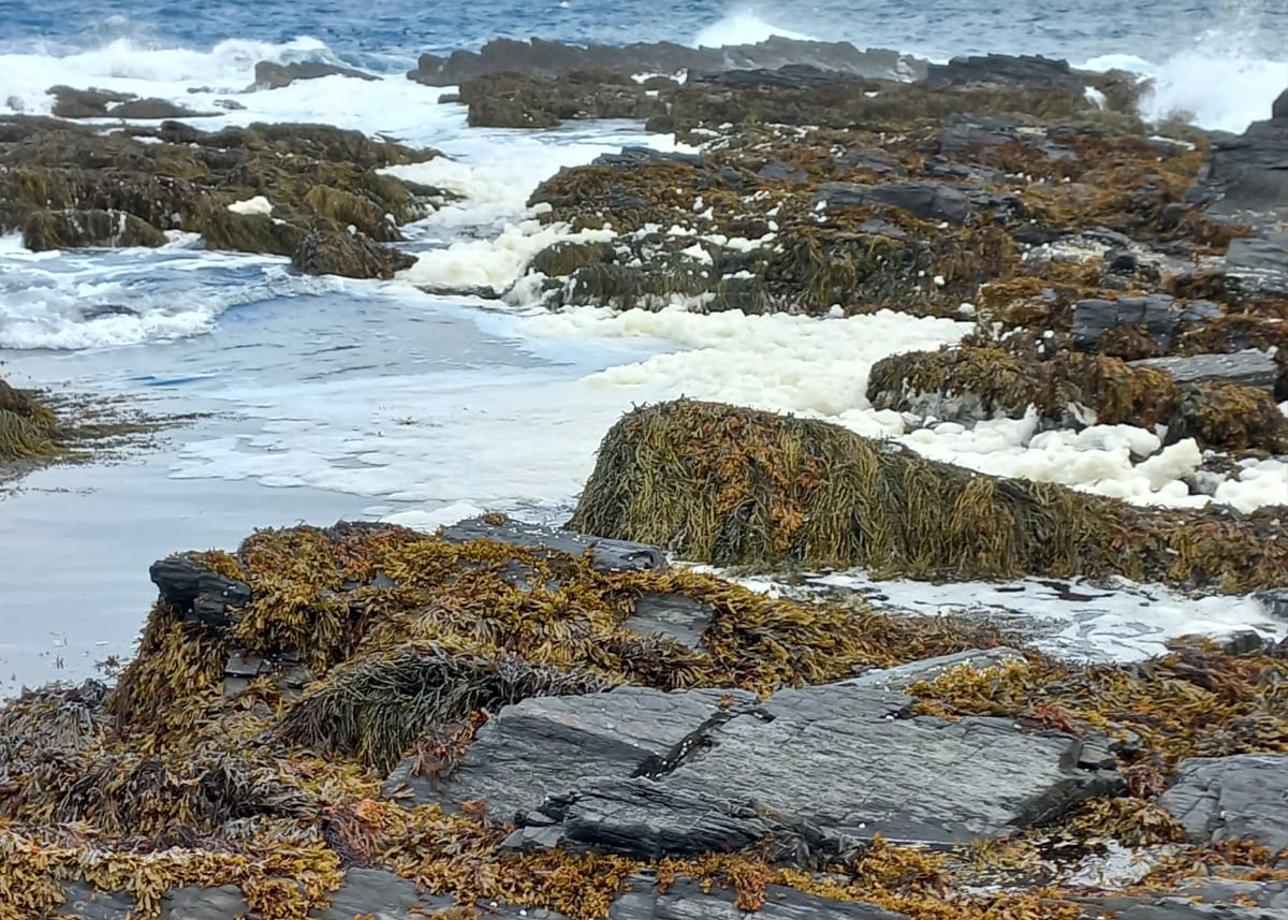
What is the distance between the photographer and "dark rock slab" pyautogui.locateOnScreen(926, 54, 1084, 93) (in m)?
30.9

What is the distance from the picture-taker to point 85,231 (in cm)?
1700

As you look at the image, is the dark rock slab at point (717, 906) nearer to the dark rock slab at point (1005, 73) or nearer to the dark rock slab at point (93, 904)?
the dark rock slab at point (93, 904)

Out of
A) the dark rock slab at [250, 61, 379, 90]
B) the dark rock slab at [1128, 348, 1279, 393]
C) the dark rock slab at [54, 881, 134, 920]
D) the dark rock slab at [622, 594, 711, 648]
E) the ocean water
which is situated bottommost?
the ocean water

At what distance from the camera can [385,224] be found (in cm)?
1739

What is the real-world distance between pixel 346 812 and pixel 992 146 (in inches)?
752

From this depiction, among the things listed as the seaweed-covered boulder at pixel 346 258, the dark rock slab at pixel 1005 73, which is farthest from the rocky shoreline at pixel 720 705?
the dark rock slab at pixel 1005 73

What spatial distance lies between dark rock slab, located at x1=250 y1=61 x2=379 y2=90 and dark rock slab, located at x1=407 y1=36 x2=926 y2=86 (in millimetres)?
1741

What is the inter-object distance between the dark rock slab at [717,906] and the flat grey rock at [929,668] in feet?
4.07

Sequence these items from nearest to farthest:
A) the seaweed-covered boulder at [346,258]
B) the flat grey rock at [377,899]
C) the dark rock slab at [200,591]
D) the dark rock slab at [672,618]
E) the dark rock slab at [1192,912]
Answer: the dark rock slab at [1192,912], the flat grey rock at [377,899], the dark rock slab at [672,618], the dark rock slab at [200,591], the seaweed-covered boulder at [346,258]

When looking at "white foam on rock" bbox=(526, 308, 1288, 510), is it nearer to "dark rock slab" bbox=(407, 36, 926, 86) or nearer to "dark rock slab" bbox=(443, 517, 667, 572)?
"dark rock slab" bbox=(443, 517, 667, 572)

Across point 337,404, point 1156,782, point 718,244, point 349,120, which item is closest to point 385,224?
point 718,244

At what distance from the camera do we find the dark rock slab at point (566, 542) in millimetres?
5238

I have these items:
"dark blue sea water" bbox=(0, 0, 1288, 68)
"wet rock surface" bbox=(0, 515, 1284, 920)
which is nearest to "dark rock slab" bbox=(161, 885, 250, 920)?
"wet rock surface" bbox=(0, 515, 1284, 920)

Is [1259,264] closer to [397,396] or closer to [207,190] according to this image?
[397,396]
